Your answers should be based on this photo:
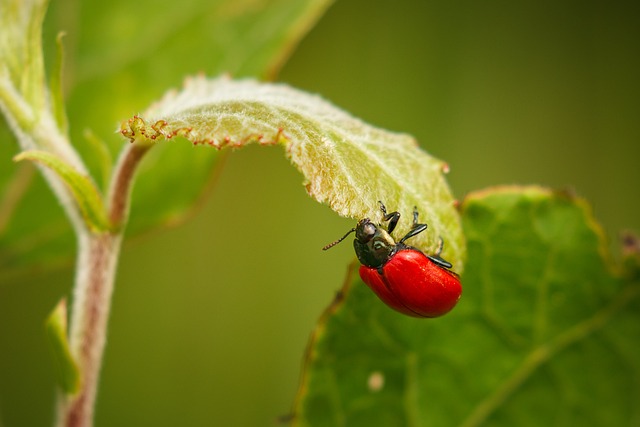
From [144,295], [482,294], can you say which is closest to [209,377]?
[144,295]

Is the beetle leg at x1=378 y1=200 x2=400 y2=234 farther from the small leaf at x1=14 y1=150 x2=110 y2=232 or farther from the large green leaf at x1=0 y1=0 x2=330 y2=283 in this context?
the large green leaf at x1=0 y1=0 x2=330 y2=283

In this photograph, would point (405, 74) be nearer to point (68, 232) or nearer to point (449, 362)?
point (68, 232)

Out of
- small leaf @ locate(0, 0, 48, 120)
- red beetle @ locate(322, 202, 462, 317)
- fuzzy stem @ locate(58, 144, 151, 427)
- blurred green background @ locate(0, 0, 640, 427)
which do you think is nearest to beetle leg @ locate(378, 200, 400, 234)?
red beetle @ locate(322, 202, 462, 317)

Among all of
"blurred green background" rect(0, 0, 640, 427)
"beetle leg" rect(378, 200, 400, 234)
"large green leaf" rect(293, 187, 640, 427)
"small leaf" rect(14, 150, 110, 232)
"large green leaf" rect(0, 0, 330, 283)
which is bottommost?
"large green leaf" rect(293, 187, 640, 427)

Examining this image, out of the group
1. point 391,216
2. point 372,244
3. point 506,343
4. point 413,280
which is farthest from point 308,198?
point 391,216

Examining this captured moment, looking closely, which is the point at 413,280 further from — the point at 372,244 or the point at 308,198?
the point at 308,198

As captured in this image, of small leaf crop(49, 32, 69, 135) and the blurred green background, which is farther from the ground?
the blurred green background
